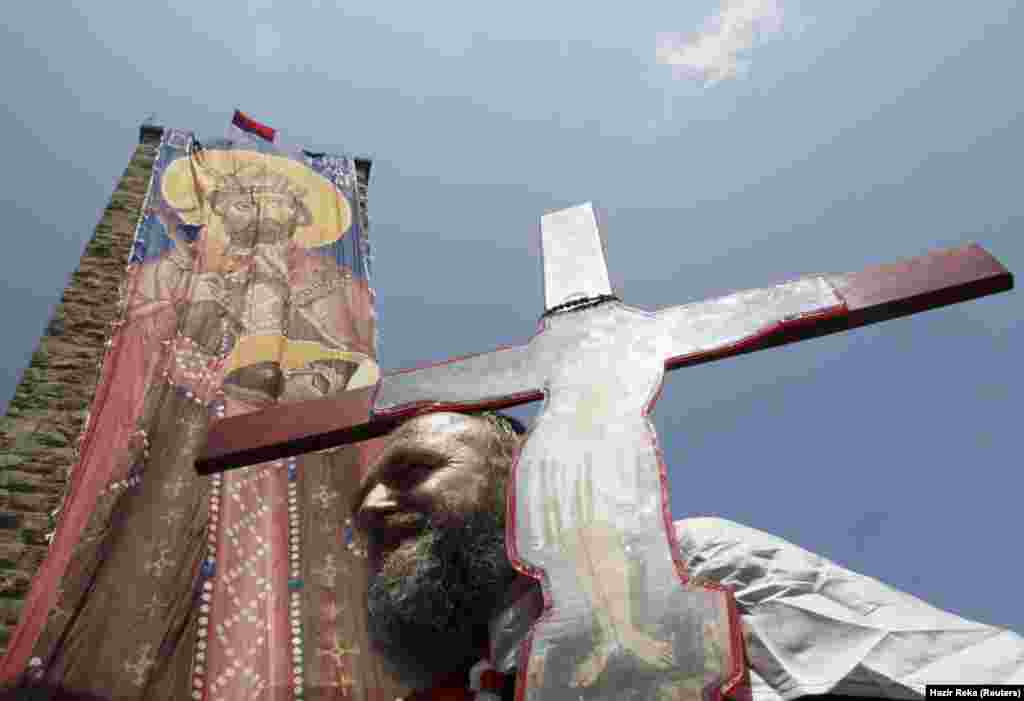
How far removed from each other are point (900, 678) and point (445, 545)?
1.04 m

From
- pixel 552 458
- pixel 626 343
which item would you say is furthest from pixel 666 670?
pixel 626 343

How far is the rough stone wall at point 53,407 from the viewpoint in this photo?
290 centimetres

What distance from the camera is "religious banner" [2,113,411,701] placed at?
7.80ft

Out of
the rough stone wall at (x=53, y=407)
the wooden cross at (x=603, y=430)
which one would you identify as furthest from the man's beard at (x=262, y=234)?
the wooden cross at (x=603, y=430)

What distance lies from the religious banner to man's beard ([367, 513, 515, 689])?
645 mm

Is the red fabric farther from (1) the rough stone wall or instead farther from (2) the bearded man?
(2) the bearded man

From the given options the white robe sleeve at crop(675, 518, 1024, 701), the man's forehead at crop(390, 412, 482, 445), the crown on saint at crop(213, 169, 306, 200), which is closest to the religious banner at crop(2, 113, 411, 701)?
the crown on saint at crop(213, 169, 306, 200)

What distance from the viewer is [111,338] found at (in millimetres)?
3543

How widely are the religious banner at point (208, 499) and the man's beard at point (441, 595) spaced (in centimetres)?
65

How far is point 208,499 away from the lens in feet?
9.48

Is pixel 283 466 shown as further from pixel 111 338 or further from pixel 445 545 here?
pixel 445 545

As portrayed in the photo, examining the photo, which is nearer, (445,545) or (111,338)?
(445,545)

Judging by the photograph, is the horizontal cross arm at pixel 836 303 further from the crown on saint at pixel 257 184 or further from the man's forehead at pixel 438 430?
the crown on saint at pixel 257 184

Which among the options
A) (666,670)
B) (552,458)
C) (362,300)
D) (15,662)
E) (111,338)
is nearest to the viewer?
(666,670)
